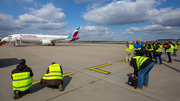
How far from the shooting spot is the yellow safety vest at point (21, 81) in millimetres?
3217

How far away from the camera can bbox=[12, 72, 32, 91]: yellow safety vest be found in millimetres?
3217

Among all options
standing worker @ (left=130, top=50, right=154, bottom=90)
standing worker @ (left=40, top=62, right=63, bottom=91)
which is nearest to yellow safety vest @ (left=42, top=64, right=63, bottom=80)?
standing worker @ (left=40, top=62, right=63, bottom=91)

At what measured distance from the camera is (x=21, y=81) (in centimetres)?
327

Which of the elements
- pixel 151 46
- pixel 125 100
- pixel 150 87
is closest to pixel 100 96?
pixel 125 100

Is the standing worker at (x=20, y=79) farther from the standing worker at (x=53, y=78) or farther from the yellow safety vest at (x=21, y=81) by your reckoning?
the standing worker at (x=53, y=78)

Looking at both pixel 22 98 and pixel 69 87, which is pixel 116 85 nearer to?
pixel 69 87

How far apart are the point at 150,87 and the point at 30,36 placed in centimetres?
3154

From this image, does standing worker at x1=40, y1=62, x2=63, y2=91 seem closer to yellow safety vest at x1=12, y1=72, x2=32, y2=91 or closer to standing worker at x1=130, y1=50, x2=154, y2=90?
yellow safety vest at x1=12, y1=72, x2=32, y2=91

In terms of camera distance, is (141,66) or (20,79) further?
(141,66)

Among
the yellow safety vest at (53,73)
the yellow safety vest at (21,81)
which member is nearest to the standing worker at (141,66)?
the yellow safety vest at (53,73)

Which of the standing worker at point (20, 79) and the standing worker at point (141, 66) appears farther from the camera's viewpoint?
the standing worker at point (141, 66)

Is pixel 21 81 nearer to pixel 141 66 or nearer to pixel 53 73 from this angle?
pixel 53 73

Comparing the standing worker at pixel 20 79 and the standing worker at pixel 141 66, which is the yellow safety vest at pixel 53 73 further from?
the standing worker at pixel 141 66

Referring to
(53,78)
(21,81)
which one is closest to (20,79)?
(21,81)
